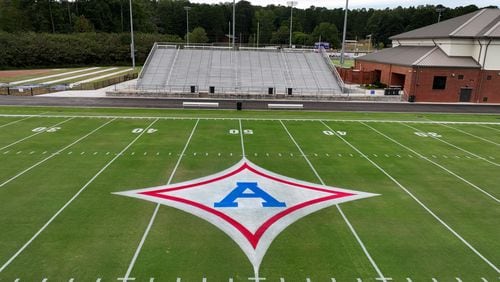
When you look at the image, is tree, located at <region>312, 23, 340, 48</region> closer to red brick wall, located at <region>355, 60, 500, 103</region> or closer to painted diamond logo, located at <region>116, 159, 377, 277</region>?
red brick wall, located at <region>355, 60, 500, 103</region>

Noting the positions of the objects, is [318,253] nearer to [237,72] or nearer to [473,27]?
[237,72]

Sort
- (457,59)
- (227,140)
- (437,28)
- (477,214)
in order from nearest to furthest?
(477,214) → (227,140) → (457,59) → (437,28)

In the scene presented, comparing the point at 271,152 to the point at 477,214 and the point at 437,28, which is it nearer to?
the point at 477,214

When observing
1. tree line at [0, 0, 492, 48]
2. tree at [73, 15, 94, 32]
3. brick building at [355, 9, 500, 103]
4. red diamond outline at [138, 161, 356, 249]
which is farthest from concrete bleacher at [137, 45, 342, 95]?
tree at [73, 15, 94, 32]

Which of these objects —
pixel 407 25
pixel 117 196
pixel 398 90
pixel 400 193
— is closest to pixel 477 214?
pixel 400 193

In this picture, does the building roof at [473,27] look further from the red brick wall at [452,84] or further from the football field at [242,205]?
the football field at [242,205]

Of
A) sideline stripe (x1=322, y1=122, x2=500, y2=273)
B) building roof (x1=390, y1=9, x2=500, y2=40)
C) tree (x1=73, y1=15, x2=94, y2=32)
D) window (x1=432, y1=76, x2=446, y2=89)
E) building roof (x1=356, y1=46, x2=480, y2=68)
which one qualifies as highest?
tree (x1=73, y1=15, x2=94, y2=32)
